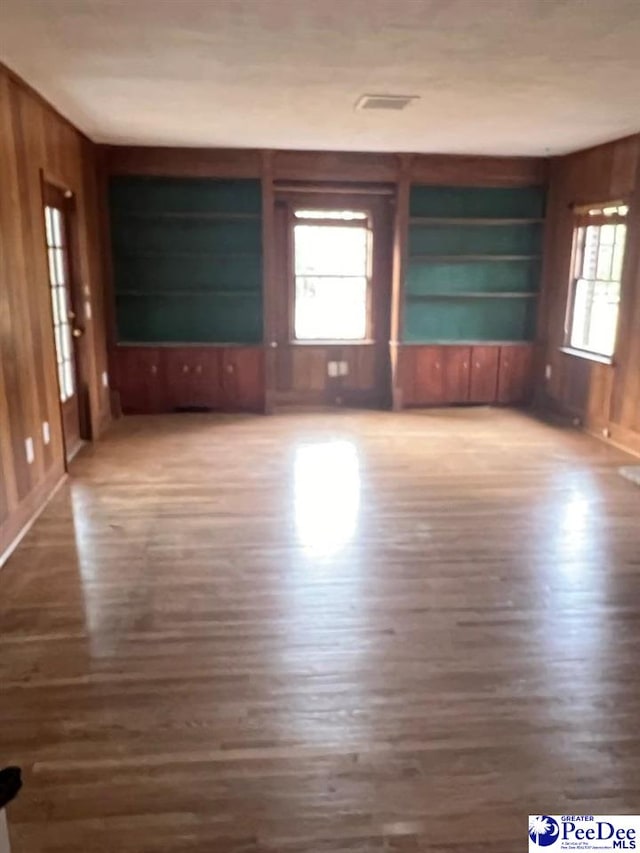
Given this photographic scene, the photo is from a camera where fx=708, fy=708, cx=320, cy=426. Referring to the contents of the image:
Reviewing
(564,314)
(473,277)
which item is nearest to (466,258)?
(473,277)

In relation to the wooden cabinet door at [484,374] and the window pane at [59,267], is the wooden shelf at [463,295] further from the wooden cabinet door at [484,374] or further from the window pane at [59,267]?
the window pane at [59,267]

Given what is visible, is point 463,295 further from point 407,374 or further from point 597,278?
point 597,278

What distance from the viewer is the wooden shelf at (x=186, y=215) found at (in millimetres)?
6465

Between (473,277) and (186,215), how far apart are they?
2.84 meters

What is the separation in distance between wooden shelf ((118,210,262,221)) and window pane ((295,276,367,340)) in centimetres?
81

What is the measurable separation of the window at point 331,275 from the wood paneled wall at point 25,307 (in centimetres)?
247

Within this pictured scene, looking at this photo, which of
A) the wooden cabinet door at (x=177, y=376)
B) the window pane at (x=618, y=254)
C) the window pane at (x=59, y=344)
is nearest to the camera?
the window pane at (x=59, y=344)

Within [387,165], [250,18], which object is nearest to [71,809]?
[250,18]

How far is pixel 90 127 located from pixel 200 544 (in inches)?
137

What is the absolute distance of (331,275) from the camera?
7.04 meters

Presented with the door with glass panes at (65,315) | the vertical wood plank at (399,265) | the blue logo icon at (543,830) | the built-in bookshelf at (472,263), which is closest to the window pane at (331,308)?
the vertical wood plank at (399,265)

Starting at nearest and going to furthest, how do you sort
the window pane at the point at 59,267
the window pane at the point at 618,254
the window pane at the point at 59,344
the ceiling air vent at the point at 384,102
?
the ceiling air vent at the point at 384,102 → the window pane at the point at 59,344 → the window pane at the point at 59,267 → the window pane at the point at 618,254

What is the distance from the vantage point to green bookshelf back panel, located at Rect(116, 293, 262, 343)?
265 inches

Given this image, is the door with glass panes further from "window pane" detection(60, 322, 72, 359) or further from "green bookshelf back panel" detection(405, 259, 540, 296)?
"green bookshelf back panel" detection(405, 259, 540, 296)
